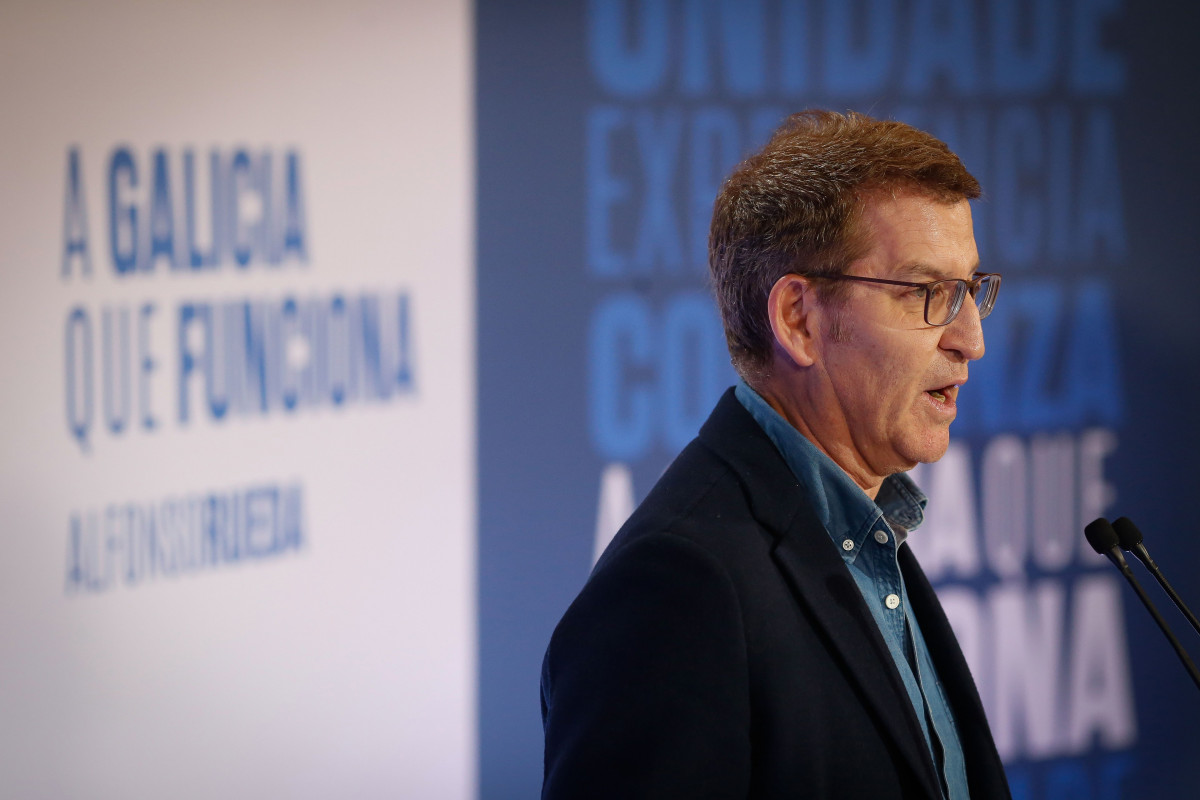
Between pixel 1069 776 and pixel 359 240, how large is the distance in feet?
7.55

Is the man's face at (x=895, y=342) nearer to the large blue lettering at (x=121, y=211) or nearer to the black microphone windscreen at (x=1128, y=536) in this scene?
the black microphone windscreen at (x=1128, y=536)

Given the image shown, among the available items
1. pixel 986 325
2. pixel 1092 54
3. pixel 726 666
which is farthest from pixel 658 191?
pixel 726 666

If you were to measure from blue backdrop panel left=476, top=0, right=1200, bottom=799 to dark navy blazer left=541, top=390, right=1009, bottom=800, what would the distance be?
4.87 ft

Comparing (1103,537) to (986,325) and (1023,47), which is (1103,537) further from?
(1023,47)

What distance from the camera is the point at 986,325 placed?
2.85 m

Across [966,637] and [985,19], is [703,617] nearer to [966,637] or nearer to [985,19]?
[966,637]

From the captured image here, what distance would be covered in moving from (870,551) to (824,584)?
0.14 m

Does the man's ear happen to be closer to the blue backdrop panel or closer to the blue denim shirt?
the blue denim shirt

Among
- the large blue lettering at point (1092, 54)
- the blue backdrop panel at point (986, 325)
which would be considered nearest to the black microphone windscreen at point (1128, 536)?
the blue backdrop panel at point (986, 325)

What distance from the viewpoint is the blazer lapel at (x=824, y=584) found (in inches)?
40.1

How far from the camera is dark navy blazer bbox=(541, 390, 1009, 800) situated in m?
0.92

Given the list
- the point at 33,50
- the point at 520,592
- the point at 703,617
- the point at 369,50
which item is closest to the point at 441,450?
the point at 520,592

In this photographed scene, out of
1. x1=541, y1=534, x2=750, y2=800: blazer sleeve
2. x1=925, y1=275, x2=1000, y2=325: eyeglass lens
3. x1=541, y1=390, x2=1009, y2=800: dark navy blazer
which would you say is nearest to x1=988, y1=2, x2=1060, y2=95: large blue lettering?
x1=925, y1=275, x2=1000, y2=325: eyeglass lens

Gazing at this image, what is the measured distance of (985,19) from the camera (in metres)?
2.83
